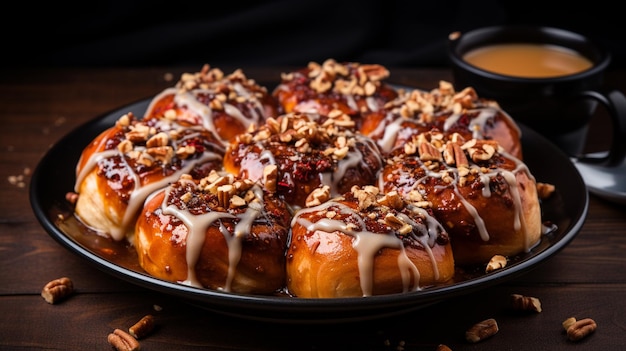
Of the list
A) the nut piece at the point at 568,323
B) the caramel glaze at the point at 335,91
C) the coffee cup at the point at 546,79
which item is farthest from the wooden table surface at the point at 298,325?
the caramel glaze at the point at 335,91

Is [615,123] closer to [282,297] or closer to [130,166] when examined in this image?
[282,297]

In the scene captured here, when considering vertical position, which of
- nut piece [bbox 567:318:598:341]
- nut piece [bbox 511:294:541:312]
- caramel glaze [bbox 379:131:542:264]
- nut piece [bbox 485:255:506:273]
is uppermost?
caramel glaze [bbox 379:131:542:264]

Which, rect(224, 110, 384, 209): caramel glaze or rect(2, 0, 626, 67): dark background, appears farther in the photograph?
rect(2, 0, 626, 67): dark background

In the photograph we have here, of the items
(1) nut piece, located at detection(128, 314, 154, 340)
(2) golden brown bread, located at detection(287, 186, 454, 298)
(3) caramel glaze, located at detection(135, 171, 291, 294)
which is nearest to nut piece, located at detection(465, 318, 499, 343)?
(2) golden brown bread, located at detection(287, 186, 454, 298)

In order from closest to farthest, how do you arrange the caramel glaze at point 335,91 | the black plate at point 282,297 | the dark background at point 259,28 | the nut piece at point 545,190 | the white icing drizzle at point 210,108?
1. the black plate at point 282,297
2. the nut piece at point 545,190
3. the white icing drizzle at point 210,108
4. the caramel glaze at point 335,91
5. the dark background at point 259,28

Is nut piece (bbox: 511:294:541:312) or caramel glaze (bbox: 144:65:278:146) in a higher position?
caramel glaze (bbox: 144:65:278:146)

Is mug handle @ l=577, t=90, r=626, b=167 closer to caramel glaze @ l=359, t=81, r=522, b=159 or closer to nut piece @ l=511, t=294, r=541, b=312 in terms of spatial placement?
caramel glaze @ l=359, t=81, r=522, b=159

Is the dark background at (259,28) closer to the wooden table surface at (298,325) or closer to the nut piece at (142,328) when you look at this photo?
the wooden table surface at (298,325)
